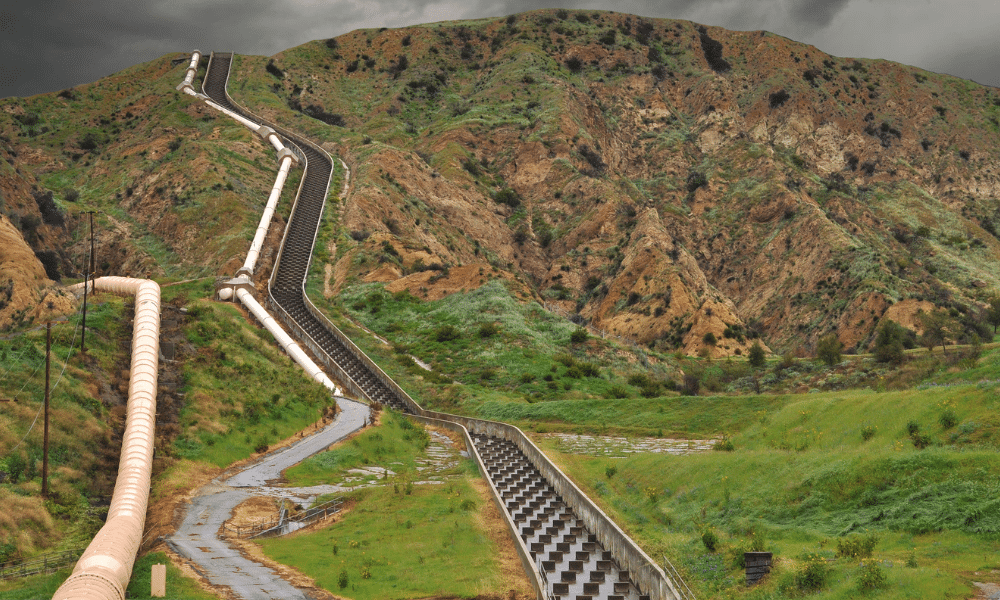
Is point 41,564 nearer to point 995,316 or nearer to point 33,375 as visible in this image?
point 33,375

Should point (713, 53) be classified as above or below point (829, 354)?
above

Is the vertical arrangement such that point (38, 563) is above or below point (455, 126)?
below

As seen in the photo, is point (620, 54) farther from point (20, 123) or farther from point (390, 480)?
point (390, 480)

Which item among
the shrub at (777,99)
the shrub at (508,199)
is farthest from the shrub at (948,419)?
the shrub at (777,99)

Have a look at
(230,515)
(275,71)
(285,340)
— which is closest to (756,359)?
(285,340)

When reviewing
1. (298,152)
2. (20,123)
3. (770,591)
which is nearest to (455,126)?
(298,152)

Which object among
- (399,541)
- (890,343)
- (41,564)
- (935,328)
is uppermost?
(935,328)

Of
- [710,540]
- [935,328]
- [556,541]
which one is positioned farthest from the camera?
[935,328]
